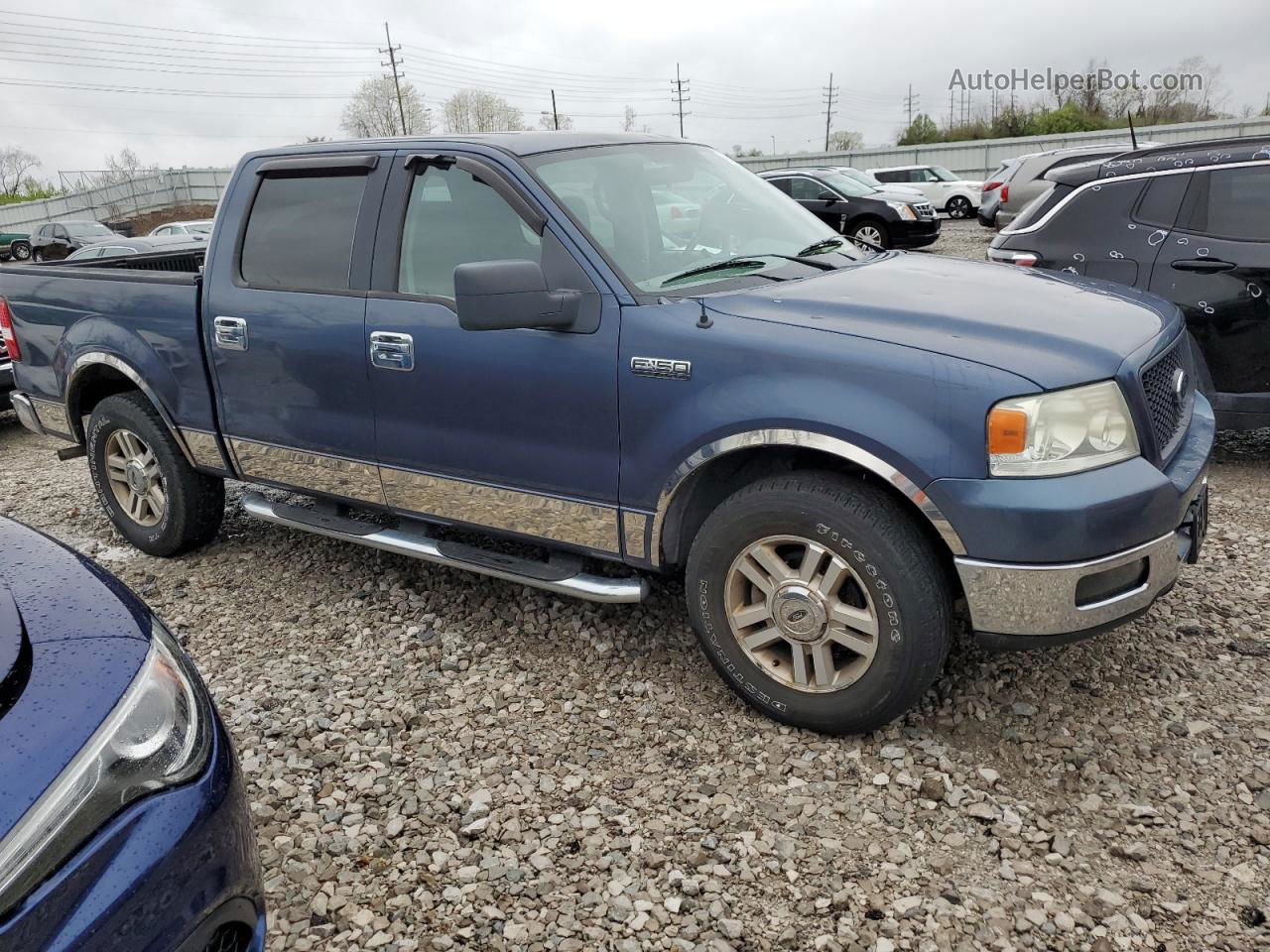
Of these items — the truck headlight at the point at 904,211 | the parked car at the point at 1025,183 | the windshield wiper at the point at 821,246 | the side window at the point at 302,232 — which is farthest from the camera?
the truck headlight at the point at 904,211

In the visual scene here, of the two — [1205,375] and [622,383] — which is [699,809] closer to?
[622,383]

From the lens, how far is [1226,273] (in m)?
5.12

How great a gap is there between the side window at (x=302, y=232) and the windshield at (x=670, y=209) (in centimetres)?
88

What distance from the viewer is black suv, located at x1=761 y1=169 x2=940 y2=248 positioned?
704 inches

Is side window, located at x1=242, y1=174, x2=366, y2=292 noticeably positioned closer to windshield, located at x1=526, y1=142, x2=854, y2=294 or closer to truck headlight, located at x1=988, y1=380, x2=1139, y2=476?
windshield, located at x1=526, y1=142, x2=854, y2=294

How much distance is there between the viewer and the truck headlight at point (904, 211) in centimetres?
1775

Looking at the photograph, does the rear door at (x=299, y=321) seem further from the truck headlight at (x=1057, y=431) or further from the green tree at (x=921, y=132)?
the green tree at (x=921, y=132)

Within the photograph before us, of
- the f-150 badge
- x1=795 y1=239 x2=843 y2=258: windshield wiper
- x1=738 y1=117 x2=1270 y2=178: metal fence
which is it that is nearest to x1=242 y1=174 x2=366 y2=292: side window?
the f-150 badge

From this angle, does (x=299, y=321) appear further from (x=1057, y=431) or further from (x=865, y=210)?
(x=865, y=210)

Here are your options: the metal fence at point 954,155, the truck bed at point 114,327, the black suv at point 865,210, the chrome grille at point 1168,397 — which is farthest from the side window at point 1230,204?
the metal fence at point 954,155

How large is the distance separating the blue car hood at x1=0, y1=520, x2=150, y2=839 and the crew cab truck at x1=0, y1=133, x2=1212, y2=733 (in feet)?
4.47

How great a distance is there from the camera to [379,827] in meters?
2.80

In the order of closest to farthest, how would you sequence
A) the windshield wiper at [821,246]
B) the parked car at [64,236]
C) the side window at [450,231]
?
the side window at [450,231], the windshield wiper at [821,246], the parked car at [64,236]

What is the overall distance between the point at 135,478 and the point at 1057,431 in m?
4.27
